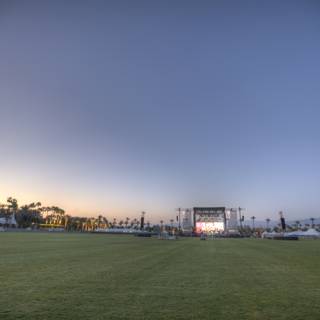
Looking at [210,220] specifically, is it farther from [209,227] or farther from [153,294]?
[153,294]

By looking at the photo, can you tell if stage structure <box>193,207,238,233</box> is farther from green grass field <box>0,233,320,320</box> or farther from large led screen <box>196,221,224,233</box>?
green grass field <box>0,233,320,320</box>

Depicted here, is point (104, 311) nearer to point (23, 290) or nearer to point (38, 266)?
point (23, 290)

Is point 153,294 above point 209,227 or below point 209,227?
below

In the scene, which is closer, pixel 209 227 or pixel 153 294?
pixel 153 294

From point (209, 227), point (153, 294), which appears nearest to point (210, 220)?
point (209, 227)

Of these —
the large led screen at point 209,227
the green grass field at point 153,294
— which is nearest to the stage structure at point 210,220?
the large led screen at point 209,227

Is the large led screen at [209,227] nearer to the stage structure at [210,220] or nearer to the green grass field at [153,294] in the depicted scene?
the stage structure at [210,220]

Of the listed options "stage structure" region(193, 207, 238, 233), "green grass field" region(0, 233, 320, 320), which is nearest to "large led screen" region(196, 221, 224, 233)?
"stage structure" region(193, 207, 238, 233)

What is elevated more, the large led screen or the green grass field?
the large led screen

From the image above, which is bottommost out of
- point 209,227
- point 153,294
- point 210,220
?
point 153,294

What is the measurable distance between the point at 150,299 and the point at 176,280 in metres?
3.65

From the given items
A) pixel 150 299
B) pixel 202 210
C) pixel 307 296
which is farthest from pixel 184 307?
pixel 202 210

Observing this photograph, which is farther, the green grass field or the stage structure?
the stage structure

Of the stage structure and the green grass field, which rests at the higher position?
the stage structure
